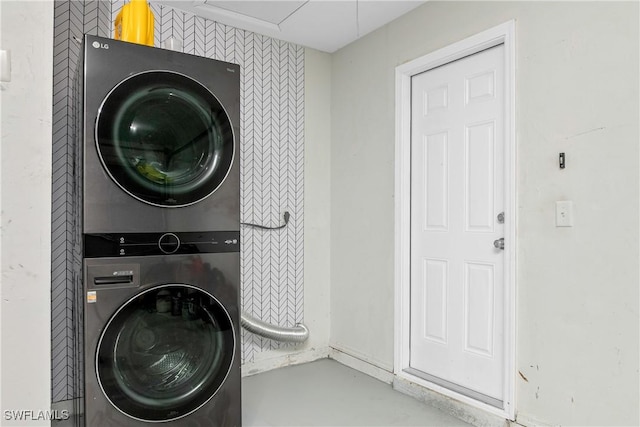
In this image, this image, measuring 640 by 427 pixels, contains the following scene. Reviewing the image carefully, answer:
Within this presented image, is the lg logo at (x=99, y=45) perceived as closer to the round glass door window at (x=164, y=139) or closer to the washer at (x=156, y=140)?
the washer at (x=156, y=140)

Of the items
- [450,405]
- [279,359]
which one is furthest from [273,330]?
[450,405]

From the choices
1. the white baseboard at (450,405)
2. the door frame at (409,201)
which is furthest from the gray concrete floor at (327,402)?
the door frame at (409,201)

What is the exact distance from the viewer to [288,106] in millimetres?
3168

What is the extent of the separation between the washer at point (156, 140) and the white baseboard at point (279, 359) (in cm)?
147

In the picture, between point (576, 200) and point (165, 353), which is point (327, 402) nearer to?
point (165, 353)

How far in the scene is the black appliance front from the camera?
1587 millimetres

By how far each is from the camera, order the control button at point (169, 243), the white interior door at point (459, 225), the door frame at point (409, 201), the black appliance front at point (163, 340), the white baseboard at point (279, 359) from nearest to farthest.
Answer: the black appliance front at point (163, 340)
the control button at point (169, 243)
the door frame at point (409, 201)
the white interior door at point (459, 225)
the white baseboard at point (279, 359)

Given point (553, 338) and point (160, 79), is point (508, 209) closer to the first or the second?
point (553, 338)

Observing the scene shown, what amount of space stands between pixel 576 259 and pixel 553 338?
384 mm

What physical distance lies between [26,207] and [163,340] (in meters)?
0.70

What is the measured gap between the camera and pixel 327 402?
2516 millimetres

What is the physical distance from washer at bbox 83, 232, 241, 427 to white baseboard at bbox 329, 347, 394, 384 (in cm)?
125

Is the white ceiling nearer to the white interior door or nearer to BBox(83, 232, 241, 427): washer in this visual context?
the white interior door

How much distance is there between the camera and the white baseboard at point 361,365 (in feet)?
9.29
